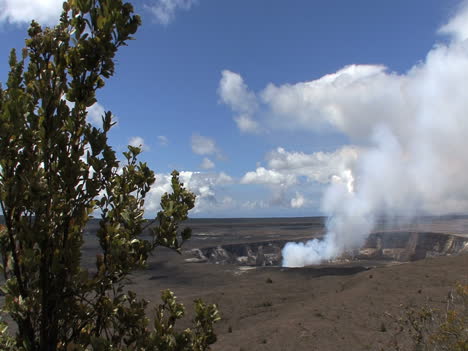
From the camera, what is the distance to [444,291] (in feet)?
70.9

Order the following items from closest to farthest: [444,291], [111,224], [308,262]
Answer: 1. [111,224]
2. [444,291]
3. [308,262]

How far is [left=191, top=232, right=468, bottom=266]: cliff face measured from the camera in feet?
210

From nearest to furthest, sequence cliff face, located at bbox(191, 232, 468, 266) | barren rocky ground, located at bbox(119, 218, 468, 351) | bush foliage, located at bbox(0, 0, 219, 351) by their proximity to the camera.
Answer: bush foliage, located at bbox(0, 0, 219, 351)
barren rocky ground, located at bbox(119, 218, 468, 351)
cliff face, located at bbox(191, 232, 468, 266)

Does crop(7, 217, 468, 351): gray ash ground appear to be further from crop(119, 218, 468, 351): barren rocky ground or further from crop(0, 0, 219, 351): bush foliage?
crop(0, 0, 219, 351): bush foliage

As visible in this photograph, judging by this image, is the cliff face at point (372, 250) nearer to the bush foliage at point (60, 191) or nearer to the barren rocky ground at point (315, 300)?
the barren rocky ground at point (315, 300)

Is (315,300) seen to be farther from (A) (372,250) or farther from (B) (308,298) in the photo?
(A) (372,250)

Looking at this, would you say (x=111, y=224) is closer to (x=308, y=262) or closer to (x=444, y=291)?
(x=444, y=291)

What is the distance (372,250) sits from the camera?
233ft

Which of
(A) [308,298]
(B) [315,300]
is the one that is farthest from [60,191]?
(A) [308,298]

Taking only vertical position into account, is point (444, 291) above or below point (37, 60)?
below

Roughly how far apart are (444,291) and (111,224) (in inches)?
927

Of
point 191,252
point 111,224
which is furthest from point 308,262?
point 111,224

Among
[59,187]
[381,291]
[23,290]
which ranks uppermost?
[59,187]

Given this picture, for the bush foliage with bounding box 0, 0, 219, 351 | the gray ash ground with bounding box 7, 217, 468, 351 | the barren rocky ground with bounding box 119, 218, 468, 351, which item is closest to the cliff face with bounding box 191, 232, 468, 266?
the gray ash ground with bounding box 7, 217, 468, 351
